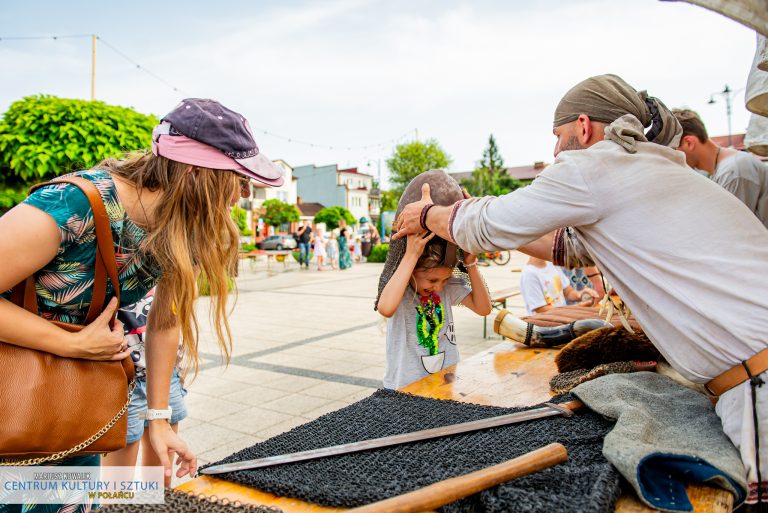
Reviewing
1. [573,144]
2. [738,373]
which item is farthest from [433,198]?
[738,373]

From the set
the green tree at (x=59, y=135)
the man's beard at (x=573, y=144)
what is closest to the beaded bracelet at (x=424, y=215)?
the man's beard at (x=573, y=144)

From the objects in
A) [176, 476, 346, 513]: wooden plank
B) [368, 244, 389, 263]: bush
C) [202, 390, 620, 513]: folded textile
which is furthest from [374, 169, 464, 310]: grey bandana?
[368, 244, 389, 263]: bush

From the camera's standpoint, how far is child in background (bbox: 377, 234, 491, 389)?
2277 millimetres

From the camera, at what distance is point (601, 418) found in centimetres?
145

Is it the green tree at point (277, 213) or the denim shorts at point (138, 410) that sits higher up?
the green tree at point (277, 213)

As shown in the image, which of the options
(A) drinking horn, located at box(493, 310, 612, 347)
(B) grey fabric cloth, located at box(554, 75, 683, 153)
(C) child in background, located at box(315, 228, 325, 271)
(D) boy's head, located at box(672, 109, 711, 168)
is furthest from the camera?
(C) child in background, located at box(315, 228, 325, 271)

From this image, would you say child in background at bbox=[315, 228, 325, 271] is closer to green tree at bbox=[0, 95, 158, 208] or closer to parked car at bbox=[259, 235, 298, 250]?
green tree at bbox=[0, 95, 158, 208]

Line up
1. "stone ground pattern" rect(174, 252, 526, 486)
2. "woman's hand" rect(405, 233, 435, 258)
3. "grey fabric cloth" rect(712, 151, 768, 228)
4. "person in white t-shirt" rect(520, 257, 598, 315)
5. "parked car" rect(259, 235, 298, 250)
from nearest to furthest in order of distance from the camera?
"woman's hand" rect(405, 233, 435, 258) → "grey fabric cloth" rect(712, 151, 768, 228) → "stone ground pattern" rect(174, 252, 526, 486) → "person in white t-shirt" rect(520, 257, 598, 315) → "parked car" rect(259, 235, 298, 250)

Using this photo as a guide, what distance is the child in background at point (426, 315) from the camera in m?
2.28

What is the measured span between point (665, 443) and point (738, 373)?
9.6 inches

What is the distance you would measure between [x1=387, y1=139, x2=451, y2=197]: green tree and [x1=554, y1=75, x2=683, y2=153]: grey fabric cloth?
5347cm

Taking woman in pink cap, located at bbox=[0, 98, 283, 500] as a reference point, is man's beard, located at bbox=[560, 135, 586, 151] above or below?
above

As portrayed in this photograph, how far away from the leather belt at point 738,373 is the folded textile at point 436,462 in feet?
0.89

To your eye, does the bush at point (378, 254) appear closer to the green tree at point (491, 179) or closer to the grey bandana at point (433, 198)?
the green tree at point (491, 179)
